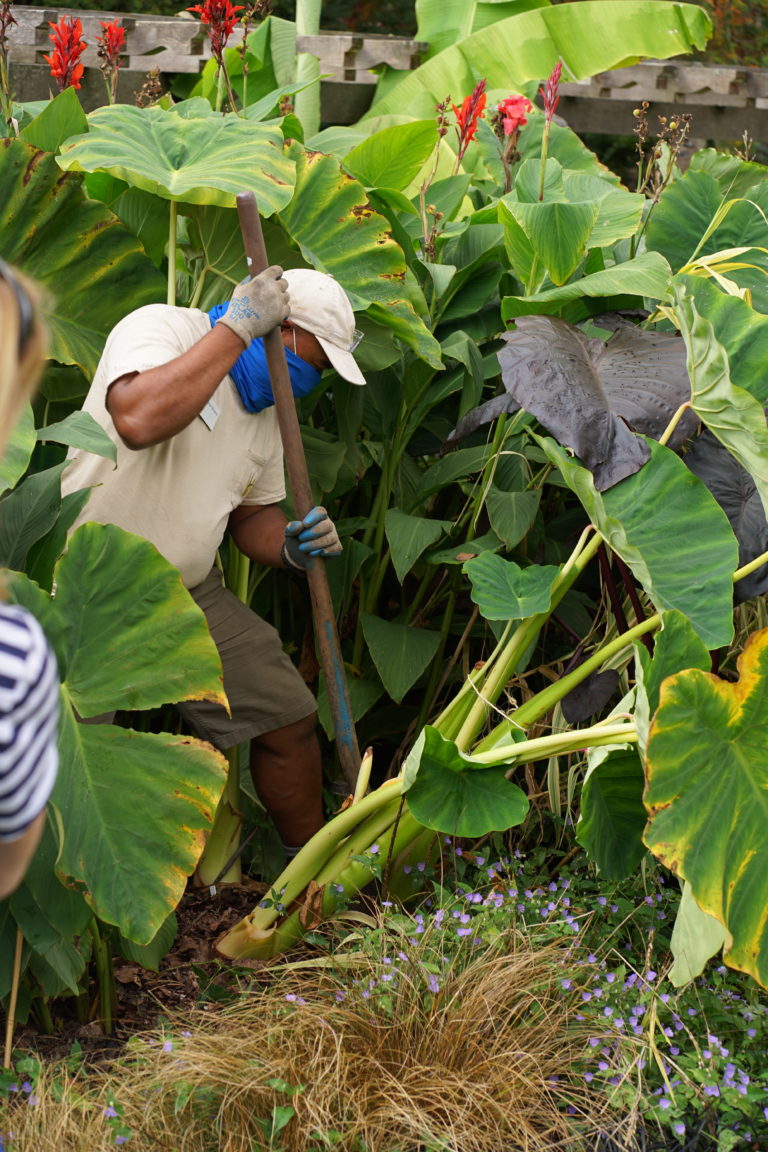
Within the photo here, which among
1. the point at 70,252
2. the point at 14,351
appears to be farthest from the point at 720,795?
the point at 70,252

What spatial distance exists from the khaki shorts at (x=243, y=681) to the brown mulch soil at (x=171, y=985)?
0.37m

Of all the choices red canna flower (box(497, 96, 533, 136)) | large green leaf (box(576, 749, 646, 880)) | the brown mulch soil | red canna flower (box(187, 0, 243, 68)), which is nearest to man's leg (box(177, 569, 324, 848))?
the brown mulch soil

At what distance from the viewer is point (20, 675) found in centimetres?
92

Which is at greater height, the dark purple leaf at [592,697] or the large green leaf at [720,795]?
the large green leaf at [720,795]

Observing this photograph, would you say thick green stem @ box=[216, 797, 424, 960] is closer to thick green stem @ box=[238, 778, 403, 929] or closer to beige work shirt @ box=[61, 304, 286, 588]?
thick green stem @ box=[238, 778, 403, 929]

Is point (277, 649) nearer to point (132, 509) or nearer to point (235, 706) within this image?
point (235, 706)

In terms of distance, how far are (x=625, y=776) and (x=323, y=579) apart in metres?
0.67

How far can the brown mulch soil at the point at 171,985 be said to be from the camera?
85.2 inches

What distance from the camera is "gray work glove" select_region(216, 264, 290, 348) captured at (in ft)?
6.93

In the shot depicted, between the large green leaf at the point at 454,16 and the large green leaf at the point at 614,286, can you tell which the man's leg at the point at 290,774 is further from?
the large green leaf at the point at 454,16

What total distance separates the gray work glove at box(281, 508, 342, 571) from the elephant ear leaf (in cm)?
43

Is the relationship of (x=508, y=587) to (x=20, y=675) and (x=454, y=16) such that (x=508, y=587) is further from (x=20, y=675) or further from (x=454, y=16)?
(x=454, y=16)

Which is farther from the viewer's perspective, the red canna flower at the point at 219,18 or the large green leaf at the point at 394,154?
the large green leaf at the point at 394,154

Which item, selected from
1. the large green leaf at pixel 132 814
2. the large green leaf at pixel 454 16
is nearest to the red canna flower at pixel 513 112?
the large green leaf at pixel 132 814
